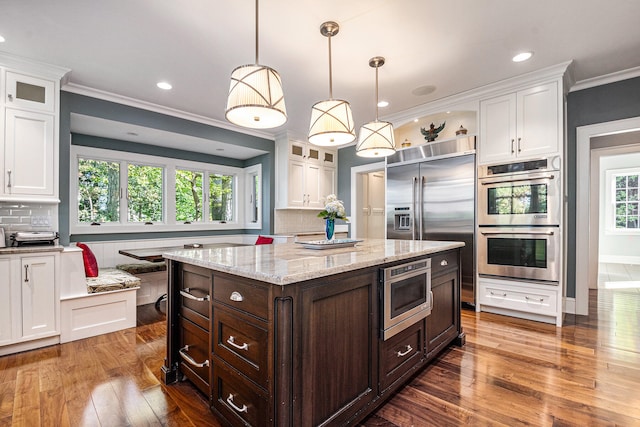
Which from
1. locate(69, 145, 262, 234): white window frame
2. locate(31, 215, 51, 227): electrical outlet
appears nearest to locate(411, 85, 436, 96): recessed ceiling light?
locate(69, 145, 262, 234): white window frame

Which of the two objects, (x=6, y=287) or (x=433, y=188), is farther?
(x=433, y=188)

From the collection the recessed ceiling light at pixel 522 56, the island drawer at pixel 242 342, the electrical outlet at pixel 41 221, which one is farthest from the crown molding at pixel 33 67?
the recessed ceiling light at pixel 522 56

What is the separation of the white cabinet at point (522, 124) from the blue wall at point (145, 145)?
3373 millimetres

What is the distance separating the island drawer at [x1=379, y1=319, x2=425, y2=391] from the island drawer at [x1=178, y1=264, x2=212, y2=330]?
3.37 feet

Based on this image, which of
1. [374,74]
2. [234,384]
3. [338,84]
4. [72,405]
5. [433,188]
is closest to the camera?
[234,384]

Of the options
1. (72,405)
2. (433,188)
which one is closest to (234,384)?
(72,405)

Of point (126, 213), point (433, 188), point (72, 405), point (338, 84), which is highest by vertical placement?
point (338, 84)

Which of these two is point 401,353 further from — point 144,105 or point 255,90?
point 144,105

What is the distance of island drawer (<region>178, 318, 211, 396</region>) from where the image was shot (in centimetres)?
181

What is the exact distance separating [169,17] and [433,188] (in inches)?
133

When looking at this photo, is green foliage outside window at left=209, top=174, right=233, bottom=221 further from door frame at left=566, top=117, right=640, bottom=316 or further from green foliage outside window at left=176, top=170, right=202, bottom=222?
door frame at left=566, top=117, right=640, bottom=316

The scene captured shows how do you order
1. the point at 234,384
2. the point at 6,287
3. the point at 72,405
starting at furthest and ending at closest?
1. the point at 6,287
2. the point at 72,405
3. the point at 234,384

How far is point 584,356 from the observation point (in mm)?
2475

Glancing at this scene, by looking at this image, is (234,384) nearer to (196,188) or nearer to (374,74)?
(374,74)
